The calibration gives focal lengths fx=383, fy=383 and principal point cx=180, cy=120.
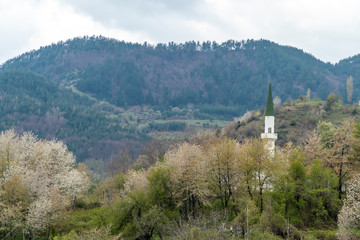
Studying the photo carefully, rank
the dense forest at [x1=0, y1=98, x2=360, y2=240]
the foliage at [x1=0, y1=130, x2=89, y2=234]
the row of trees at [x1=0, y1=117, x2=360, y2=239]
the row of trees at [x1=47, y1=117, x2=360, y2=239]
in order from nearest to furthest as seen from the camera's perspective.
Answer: the dense forest at [x1=0, y1=98, x2=360, y2=240] < the row of trees at [x1=0, y1=117, x2=360, y2=239] < the row of trees at [x1=47, y1=117, x2=360, y2=239] < the foliage at [x1=0, y1=130, x2=89, y2=234]

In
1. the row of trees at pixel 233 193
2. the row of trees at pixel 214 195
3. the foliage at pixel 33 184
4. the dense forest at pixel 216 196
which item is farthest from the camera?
the foliage at pixel 33 184

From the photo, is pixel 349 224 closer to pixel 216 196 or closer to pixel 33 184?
pixel 216 196

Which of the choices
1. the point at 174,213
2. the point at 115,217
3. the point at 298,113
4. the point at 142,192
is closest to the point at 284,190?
the point at 174,213

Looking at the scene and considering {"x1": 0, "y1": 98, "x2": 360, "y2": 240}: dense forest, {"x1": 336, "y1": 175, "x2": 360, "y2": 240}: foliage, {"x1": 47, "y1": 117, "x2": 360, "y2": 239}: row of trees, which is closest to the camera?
{"x1": 336, "y1": 175, "x2": 360, "y2": 240}: foliage

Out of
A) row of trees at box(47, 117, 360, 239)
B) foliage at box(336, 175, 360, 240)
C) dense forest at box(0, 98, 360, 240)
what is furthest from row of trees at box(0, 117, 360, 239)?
foliage at box(336, 175, 360, 240)

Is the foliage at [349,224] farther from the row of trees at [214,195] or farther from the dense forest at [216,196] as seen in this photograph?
the row of trees at [214,195]

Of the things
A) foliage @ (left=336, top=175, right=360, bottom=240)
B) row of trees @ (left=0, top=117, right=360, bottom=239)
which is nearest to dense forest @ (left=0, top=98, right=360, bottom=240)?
row of trees @ (left=0, top=117, right=360, bottom=239)

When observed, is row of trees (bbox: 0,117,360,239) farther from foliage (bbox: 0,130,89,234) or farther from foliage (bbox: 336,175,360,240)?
foliage (bbox: 336,175,360,240)

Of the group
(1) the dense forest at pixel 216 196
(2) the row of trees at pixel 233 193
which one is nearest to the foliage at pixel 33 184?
(1) the dense forest at pixel 216 196

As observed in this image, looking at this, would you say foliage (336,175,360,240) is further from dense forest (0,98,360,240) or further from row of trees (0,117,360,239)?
row of trees (0,117,360,239)

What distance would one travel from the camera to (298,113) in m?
127

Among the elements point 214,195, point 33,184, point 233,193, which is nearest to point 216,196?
point 214,195

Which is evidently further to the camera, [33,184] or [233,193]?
[33,184]

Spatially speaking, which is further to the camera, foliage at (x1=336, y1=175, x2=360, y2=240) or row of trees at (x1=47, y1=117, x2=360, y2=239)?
row of trees at (x1=47, y1=117, x2=360, y2=239)
